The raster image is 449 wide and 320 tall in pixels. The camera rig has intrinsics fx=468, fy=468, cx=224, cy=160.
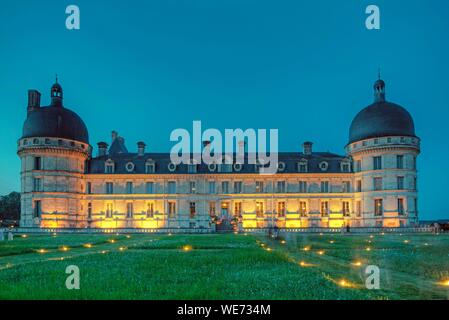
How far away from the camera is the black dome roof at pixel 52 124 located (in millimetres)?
60341

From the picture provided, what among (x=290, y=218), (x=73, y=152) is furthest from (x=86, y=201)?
(x=290, y=218)

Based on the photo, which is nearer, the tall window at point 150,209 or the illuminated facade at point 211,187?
the illuminated facade at point 211,187

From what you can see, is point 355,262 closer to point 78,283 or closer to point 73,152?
point 78,283

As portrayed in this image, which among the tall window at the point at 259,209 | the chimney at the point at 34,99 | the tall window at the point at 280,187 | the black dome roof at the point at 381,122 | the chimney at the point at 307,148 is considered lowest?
the tall window at the point at 259,209

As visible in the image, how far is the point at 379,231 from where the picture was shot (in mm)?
51688

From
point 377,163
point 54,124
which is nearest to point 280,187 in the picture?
point 377,163

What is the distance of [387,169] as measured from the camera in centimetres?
5916

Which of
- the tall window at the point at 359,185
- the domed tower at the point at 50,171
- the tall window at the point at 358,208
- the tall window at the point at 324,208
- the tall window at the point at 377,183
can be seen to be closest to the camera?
the domed tower at the point at 50,171

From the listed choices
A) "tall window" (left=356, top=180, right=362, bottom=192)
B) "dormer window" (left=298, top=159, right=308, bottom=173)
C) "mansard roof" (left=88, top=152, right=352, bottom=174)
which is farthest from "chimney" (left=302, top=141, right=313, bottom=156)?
"tall window" (left=356, top=180, right=362, bottom=192)

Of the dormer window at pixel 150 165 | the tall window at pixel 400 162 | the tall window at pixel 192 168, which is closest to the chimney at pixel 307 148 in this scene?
the tall window at pixel 400 162

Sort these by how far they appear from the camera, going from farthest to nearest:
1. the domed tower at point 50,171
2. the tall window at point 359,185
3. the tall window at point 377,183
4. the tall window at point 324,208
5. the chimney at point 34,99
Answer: the chimney at point 34,99 < the tall window at point 324,208 < the tall window at point 359,185 < the tall window at point 377,183 < the domed tower at point 50,171

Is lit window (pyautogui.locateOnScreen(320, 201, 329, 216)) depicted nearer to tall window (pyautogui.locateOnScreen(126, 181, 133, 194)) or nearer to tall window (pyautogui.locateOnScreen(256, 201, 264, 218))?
tall window (pyautogui.locateOnScreen(256, 201, 264, 218))

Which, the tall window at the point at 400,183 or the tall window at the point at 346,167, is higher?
the tall window at the point at 346,167

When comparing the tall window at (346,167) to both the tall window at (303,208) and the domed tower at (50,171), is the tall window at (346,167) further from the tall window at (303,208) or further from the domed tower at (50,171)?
the domed tower at (50,171)
